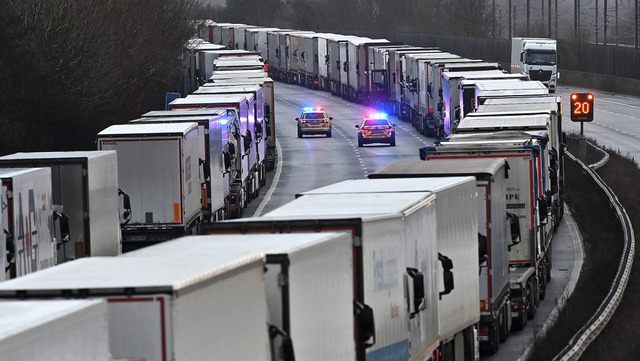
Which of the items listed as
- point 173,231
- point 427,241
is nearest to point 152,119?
point 173,231

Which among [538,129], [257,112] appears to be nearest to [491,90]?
[257,112]

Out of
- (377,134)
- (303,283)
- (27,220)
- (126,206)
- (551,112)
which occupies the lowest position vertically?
(377,134)

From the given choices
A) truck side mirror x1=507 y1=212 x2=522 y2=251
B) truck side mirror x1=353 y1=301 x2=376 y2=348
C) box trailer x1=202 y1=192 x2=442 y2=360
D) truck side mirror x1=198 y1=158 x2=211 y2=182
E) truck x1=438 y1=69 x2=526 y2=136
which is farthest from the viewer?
truck x1=438 y1=69 x2=526 y2=136

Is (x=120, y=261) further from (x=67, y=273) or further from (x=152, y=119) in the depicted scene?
(x=152, y=119)

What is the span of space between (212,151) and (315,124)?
124 feet

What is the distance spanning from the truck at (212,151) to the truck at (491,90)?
A: 11422mm

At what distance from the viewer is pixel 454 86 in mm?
67250

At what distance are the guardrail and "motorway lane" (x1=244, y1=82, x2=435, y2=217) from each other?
11916 mm

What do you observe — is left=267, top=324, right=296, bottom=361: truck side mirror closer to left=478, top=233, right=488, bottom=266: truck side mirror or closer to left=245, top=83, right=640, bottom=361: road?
left=478, top=233, right=488, bottom=266: truck side mirror

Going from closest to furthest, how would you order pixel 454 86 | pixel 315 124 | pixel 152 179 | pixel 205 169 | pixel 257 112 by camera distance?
1. pixel 152 179
2. pixel 205 169
3. pixel 257 112
4. pixel 454 86
5. pixel 315 124

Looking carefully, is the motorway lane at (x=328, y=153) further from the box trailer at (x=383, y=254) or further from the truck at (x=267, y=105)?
the box trailer at (x=383, y=254)

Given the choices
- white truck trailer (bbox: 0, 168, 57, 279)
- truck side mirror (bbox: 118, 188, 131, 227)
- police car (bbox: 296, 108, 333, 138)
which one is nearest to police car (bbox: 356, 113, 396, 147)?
police car (bbox: 296, 108, 333, 138)

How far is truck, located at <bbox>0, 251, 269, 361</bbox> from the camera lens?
429 inches

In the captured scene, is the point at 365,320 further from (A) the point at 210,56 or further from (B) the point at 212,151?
(A) the point at 210,56
